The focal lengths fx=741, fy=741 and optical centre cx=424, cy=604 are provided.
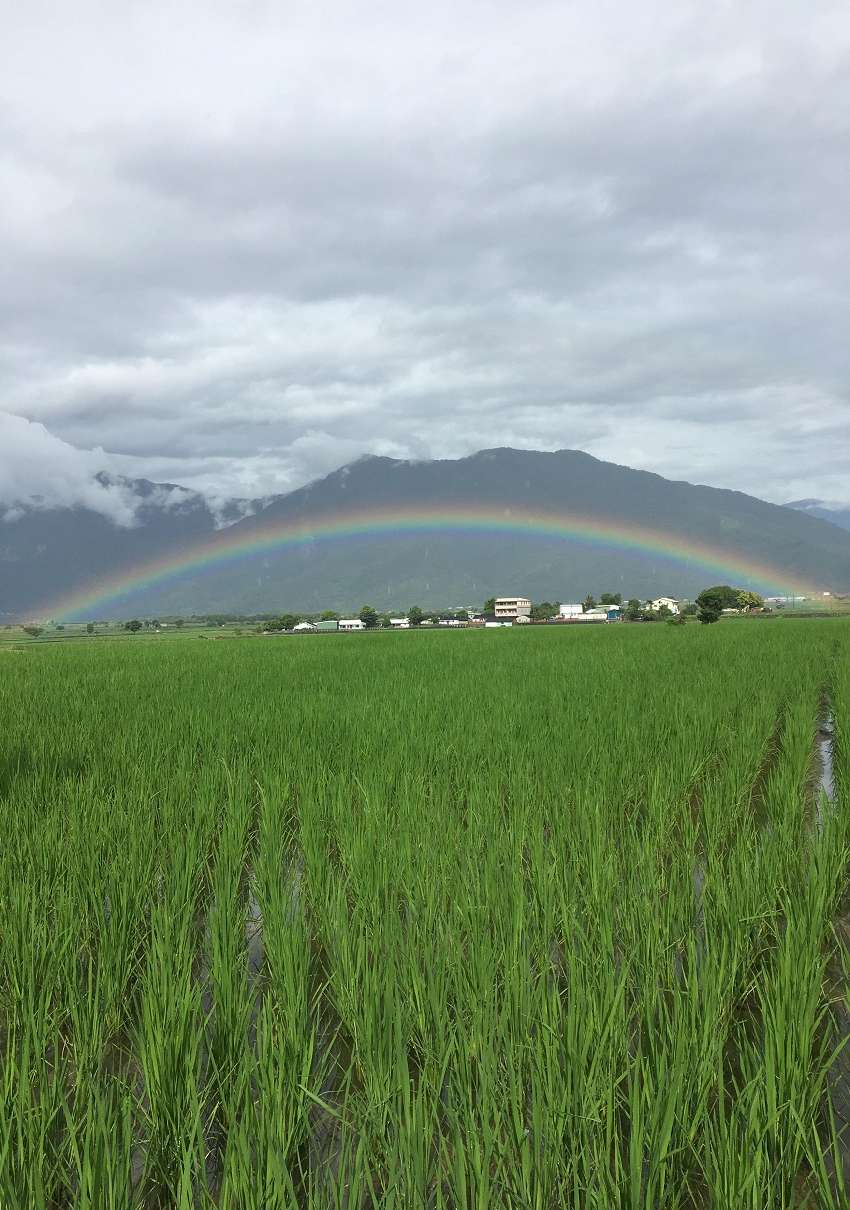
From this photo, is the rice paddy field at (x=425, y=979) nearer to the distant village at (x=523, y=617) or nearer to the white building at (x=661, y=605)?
Answer: the distant village at (x=523, y=617)

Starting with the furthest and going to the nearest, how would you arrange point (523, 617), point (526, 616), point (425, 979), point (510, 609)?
point (510, 609) → point (526, 616) → point (523, 617) → point (425, 979)

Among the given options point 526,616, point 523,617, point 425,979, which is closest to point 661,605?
point 526,616

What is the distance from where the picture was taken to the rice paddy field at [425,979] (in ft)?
5.33

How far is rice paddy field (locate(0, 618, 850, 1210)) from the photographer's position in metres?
1.62

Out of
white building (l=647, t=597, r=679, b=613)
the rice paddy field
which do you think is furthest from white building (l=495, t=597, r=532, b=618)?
the rice paddy field

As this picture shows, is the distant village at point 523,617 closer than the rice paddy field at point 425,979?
No

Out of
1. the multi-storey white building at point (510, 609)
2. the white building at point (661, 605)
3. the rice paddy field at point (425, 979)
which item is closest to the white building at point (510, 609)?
the multi-storey white building at point (510, 609)

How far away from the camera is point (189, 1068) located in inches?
74.8

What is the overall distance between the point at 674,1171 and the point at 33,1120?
153 cm

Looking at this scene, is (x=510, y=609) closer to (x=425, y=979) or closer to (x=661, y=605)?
(x=661, y=605)

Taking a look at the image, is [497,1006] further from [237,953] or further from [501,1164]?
[237,953]

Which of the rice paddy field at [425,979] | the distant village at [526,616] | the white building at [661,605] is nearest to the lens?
the rice paddy field at [425,979]

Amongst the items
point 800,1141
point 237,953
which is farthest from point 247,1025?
point 800,1141

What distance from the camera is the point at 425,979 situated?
7.90ft
